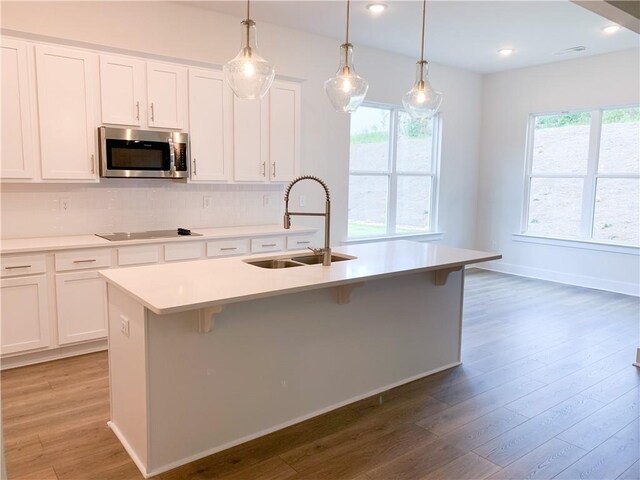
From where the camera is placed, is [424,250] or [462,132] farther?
[462,132]

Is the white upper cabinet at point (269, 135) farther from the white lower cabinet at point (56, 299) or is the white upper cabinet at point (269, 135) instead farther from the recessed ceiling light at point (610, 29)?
the recessed ceiling light at point (610, 29)

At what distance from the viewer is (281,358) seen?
262 cm

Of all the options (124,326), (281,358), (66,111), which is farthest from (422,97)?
(66,111)

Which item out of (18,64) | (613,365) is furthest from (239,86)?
(613,365)

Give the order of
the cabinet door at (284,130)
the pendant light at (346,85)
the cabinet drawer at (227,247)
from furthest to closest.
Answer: the cabinet door at (284,130)
the cabinet drawer at (227,247)
the pendant light at (346,85)

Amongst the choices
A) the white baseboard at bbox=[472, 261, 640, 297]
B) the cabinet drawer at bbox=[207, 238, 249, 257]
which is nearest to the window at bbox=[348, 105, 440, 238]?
the white baseboard at bbox=[472, 261, 640, 297]

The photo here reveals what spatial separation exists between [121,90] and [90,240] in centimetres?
122

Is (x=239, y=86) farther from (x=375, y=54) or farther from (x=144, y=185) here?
(x=375, y=54)

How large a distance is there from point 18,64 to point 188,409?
275cm

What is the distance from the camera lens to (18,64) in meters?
3.35

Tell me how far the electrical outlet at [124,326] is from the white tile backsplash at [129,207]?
6.43ft

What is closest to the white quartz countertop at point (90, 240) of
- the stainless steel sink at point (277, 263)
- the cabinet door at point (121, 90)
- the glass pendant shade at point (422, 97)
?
the cabinet door at point (121, 90)

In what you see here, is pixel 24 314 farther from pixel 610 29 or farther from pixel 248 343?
pixel 610 29

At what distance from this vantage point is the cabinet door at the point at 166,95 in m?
3.92
